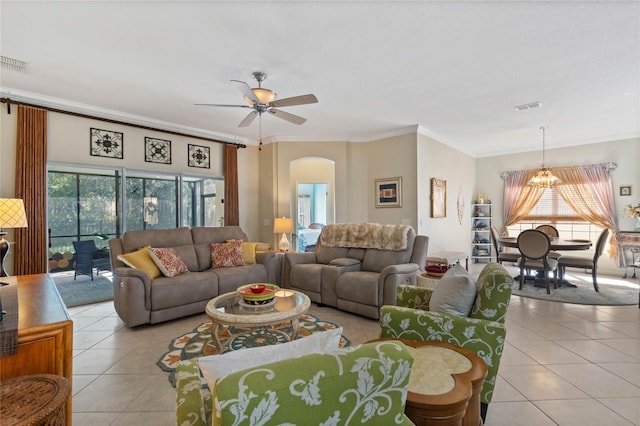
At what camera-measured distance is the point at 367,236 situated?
4.36 m

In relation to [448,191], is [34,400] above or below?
below

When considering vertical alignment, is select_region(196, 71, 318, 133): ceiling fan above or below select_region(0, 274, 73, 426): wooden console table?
above

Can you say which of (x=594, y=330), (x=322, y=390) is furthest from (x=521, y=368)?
(x=322, y=390)

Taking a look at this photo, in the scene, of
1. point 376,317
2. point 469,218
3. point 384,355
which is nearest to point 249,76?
point 376,317

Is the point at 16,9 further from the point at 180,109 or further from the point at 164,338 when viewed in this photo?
the point at 164,338

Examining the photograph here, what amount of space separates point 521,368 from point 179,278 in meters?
3.49

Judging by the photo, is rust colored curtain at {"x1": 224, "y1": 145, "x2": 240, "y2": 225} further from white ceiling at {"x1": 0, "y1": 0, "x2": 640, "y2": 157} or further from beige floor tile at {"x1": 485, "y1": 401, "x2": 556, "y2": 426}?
beige floor tile at {"x1": 485, "y1": 401, "x2": 556, "y2": 426}

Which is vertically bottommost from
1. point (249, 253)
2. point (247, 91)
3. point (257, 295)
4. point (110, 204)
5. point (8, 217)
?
point (257, 295)

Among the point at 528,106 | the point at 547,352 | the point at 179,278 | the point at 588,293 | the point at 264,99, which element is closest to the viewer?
the point at 547,352

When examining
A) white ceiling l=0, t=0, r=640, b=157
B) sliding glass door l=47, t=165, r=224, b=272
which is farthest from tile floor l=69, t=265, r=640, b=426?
white ceiling l=0, t=0, r=640, b=157

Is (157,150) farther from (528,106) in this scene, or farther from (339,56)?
(528,106)

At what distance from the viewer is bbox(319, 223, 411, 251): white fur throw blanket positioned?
4.06 metres

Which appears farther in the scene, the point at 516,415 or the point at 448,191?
the point at 448,191

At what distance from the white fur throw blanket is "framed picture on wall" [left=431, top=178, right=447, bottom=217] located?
187 centimetres
